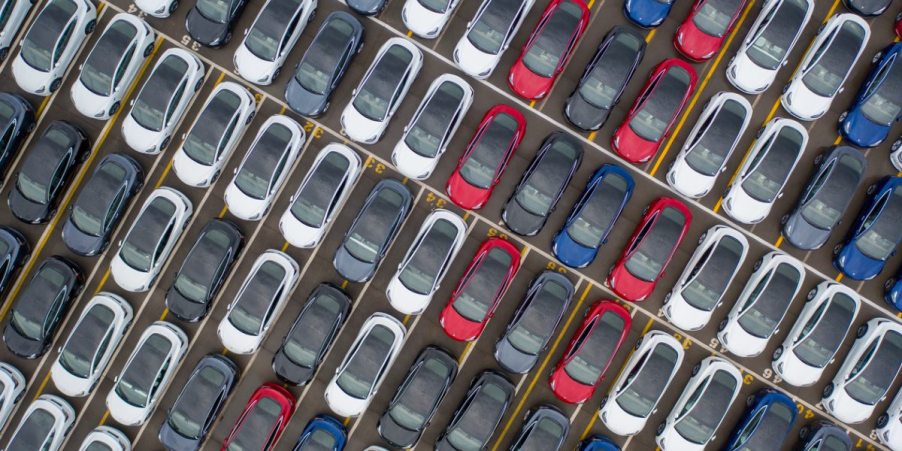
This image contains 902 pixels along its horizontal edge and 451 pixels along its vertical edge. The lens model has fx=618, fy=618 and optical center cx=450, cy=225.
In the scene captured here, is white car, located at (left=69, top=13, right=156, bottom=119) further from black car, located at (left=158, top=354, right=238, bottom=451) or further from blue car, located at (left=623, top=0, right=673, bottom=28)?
blue car, located at (left=623, top=0, right=673, bottom=28)

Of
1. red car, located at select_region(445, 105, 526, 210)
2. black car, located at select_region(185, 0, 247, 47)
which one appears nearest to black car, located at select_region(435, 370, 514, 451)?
red car, located at select_region(445, 105, 526, 210)

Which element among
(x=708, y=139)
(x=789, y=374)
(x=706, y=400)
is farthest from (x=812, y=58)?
(x=706, y=400)

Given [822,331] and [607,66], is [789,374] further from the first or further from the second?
[607,66]

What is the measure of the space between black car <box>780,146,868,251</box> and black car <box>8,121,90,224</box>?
21.7m

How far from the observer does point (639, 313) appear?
19.1 metres

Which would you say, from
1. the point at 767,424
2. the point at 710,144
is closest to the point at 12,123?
the point at 710,144

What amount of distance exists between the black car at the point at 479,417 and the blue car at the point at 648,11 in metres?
11.6

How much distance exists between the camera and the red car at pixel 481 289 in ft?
59.1

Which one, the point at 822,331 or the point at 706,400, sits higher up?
the point at 822,331

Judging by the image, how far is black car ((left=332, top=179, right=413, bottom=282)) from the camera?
18.1 meters

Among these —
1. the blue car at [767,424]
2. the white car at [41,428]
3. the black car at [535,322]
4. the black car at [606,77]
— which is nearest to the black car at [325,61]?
the black car at [606,77]

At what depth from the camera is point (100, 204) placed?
59.9 feet

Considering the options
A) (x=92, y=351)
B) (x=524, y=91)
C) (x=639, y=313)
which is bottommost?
(x=92, y=351)

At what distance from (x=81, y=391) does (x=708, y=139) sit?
2008 centimetres
